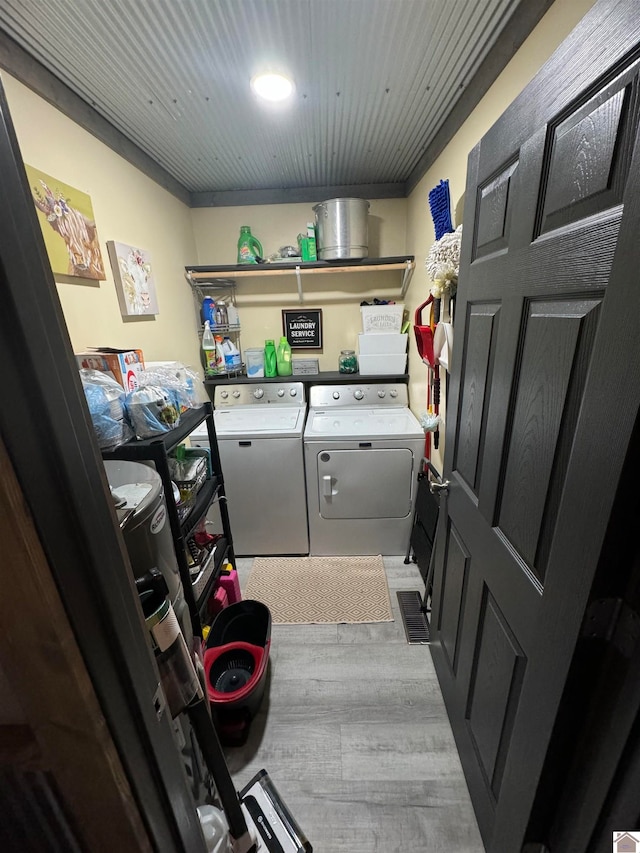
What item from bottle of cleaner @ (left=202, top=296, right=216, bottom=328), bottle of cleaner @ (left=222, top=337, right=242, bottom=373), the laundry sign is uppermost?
bottle of cleaner @ (left=202, top=296, right=216, bottom=328)

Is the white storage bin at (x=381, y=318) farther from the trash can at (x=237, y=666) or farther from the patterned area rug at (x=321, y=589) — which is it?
the trash can at (x=237, y=666)

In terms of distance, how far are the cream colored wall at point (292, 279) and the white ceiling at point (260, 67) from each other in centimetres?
55

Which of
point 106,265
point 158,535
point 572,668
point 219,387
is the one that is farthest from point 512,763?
point 219,387

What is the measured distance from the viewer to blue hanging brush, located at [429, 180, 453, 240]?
1.58 m

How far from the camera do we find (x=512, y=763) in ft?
2.80

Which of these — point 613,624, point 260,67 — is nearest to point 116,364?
point 260,67

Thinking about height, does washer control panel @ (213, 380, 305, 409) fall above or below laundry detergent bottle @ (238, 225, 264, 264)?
below

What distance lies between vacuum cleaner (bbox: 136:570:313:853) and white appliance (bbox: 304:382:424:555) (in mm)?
1275

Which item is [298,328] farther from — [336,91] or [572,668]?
[572,668]

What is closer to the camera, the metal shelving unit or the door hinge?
the door hinge

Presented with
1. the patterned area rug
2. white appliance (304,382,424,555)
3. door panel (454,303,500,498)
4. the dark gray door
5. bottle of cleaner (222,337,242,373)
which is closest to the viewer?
the dark gray door

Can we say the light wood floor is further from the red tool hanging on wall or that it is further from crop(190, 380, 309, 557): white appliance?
the red tool hanging on wall

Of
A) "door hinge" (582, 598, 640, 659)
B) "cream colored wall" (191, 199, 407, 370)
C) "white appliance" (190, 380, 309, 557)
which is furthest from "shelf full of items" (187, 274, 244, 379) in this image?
"door hinge" (582, 598, 640, 659)

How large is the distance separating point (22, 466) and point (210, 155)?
7.46 ft
